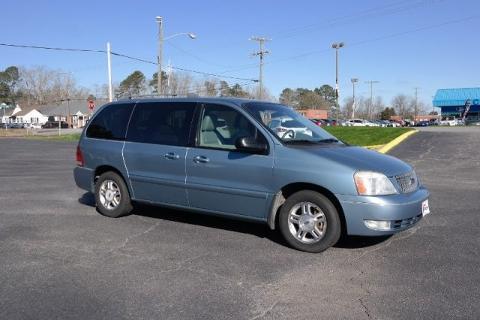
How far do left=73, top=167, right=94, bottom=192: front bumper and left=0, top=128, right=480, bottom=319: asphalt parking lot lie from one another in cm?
43

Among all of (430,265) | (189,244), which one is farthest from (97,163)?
(430,265)

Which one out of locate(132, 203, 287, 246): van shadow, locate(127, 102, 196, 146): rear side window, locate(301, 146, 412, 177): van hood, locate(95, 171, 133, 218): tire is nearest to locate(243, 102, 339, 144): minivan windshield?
locate(301, 146, 412, 177): van hood

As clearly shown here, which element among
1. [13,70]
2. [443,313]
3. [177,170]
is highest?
[13,70]

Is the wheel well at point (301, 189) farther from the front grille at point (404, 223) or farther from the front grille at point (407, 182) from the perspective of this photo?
the front grille at point (407, 182)

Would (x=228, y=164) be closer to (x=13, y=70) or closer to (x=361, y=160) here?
(x=361, y=160)

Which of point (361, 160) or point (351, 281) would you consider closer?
point (351, 281)

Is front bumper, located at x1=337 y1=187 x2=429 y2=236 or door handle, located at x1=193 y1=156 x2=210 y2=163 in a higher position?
door handle, located at x1=193 y1=156 x2=210 y2=163

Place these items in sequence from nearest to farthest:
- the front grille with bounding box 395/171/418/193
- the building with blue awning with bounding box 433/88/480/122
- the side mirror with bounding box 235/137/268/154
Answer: the front grille with bounding box 395/171/418/193 → the side mirror with bounding box 235/137/268/154 → the building with blue awning with bounding box 433/88/480/122

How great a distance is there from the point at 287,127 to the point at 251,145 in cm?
73

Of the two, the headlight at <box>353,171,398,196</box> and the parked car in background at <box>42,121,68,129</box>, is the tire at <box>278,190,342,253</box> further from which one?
the parked car in background at <box>42,121,68,129</box>

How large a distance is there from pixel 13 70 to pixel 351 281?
457 ft

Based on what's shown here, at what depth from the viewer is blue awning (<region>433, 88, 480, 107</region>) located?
83.7m

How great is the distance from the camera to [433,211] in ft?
25.9

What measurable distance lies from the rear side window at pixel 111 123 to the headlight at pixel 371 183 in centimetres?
354
